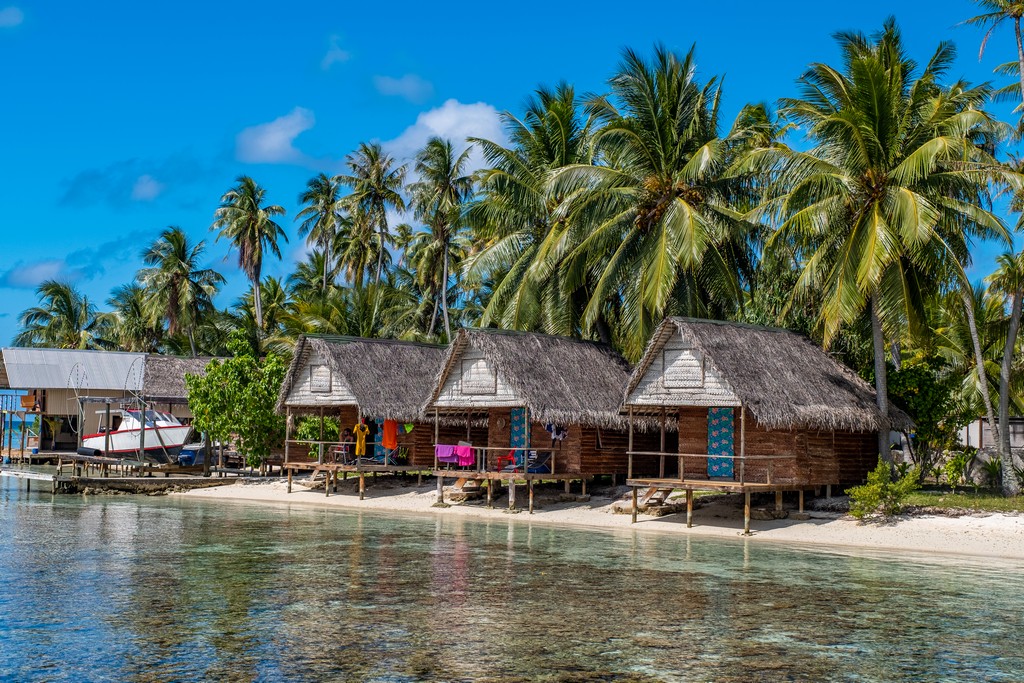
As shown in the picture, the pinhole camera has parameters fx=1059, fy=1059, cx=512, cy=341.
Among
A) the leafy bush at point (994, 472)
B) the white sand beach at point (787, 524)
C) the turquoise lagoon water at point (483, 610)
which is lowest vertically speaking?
the turquoise lagoon water at point (483, 610)

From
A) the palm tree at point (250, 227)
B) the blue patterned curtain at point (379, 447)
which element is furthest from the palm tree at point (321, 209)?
the blue patterned curtain at point (379, 447)

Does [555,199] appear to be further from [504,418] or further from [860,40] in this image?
[860,40]

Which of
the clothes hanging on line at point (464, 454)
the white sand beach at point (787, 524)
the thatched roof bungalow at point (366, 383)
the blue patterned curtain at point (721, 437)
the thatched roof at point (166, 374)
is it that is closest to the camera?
the white sand beach at point (787, 524)

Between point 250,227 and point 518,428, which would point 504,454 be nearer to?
point 518,428

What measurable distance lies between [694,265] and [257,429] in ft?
47.4

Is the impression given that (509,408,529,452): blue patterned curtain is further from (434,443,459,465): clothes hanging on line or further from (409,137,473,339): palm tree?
(409,137,473,339): palm tree

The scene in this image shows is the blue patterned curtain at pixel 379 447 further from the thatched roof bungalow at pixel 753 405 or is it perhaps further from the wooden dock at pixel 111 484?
the thatched roof bungalow at pixel 753 405

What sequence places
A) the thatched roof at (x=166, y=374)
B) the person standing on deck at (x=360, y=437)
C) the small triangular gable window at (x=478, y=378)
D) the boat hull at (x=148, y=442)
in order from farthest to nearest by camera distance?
1. the thatched roof at (x=166, y=374)
2. the boat hull at (x=148, y=442)
3. the person standing on deck at (x=360, y=437)
4. the small triangular gable window at (x=478, y=378)

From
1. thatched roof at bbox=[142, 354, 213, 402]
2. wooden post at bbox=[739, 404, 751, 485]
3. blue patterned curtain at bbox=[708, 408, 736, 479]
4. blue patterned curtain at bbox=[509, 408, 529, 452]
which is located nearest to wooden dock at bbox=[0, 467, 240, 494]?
blue patterned curtain at bbox=[509, 408, 529, 452]

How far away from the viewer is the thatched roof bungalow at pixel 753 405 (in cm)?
2091

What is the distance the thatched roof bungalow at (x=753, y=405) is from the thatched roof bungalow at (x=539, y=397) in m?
2.15

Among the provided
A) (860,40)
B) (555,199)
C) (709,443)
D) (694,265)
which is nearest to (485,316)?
(555,199)

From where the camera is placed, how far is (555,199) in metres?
30.8

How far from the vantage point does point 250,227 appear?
52406 mm
